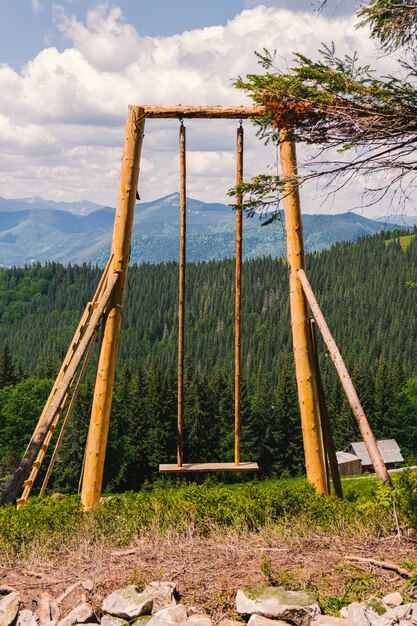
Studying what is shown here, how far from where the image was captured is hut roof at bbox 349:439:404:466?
66.6 m

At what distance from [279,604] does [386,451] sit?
215 ft

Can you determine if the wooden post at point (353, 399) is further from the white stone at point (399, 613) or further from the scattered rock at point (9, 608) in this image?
the scattered rock at point (9, 608)

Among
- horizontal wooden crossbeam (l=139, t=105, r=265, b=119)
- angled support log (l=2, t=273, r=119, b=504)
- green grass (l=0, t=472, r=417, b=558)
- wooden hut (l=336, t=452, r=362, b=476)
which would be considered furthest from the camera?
wooden hut (l=336, t=452, r=362, b=476)

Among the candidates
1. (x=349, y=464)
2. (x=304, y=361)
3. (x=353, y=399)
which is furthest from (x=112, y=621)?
(x=349, y=464)

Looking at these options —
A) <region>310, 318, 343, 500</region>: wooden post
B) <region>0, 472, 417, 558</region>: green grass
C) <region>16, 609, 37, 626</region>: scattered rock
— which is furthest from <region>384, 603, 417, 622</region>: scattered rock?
<region>310, 318, 343, 500</region>: wooden post

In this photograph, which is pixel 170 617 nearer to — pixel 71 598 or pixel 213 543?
pixel 71 598

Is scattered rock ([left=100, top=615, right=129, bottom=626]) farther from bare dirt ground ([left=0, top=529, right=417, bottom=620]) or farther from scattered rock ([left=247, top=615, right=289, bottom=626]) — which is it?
scattered rock ([left=247, top=615, right=289, bottom=626])

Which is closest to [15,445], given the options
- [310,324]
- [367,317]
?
[310,324]

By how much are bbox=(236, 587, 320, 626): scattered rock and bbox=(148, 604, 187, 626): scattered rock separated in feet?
1.41

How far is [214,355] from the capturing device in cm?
13600

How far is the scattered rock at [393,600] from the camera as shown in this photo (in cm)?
521

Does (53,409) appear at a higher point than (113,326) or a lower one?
lower

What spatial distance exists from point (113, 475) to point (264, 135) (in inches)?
1744

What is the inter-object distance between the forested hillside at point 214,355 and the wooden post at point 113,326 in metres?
39.7
